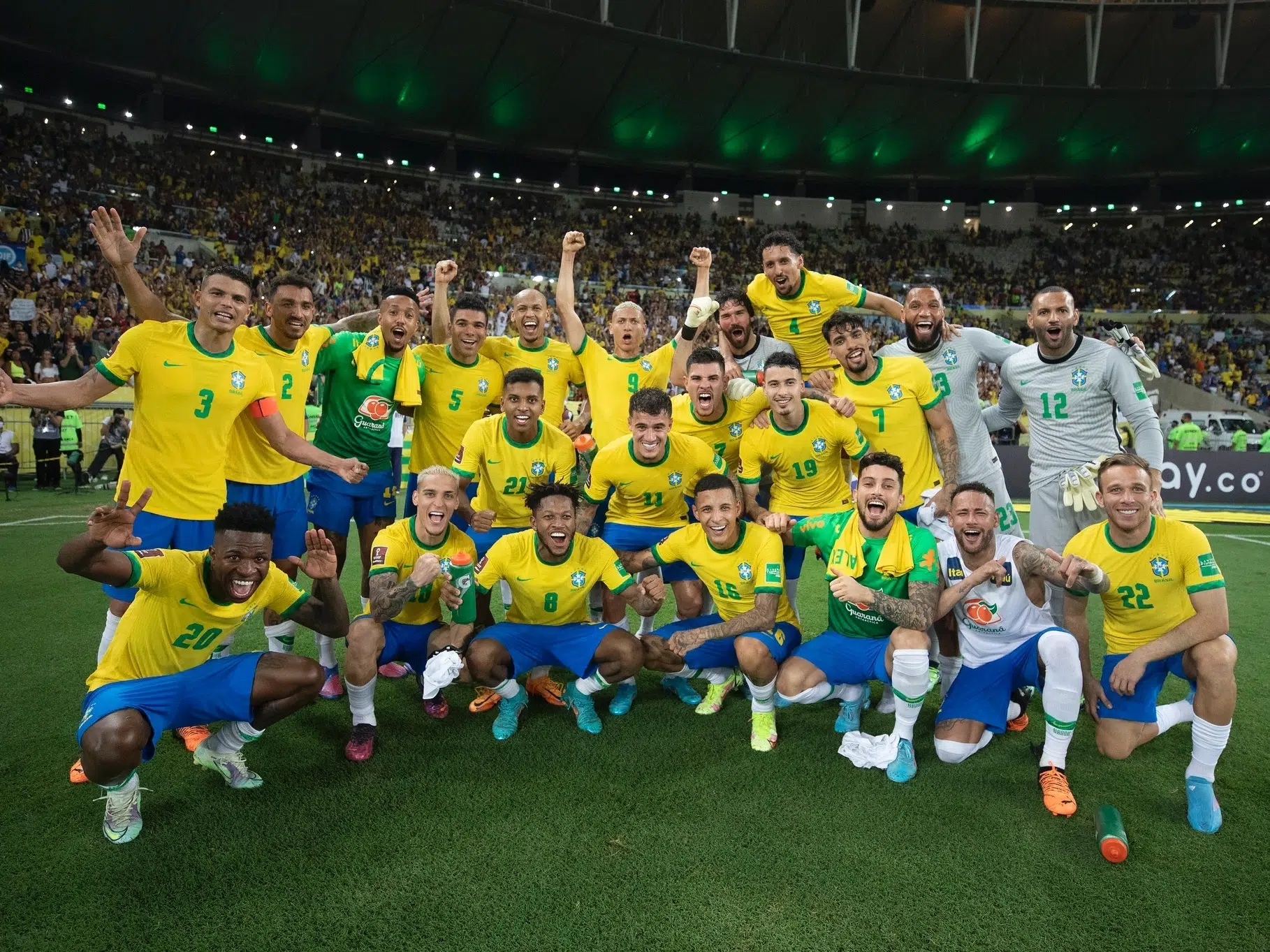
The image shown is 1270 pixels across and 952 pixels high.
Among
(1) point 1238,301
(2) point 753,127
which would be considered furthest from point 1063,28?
(1) point 1238,301

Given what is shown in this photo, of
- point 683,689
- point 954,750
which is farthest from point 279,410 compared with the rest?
point 954,750

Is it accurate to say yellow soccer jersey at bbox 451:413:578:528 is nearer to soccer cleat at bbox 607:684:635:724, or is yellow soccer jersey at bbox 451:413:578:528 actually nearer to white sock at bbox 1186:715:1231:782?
soccer cleat at bbox 607:684:635:724

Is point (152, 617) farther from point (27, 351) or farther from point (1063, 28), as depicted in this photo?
point (1063, 28)

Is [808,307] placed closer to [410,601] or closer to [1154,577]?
[1154,577]

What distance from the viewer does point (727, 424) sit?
5.49 meters

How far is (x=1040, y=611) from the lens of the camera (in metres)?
4.08

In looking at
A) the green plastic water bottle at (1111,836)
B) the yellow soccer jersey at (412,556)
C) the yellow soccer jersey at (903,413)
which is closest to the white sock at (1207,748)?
the green plastic water bottle at (1111,836)

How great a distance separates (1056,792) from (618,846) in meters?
2.05

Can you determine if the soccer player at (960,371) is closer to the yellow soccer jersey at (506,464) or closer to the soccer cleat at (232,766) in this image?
the yellow soccer jersey at (506,464)

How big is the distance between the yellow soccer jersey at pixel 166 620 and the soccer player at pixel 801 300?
4098 millimetres

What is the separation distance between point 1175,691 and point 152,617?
20.3ft

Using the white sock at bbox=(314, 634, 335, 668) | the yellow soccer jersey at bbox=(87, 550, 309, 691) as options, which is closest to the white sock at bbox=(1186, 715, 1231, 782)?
the yellow soccer jersey at bbox=(87, 550, 309, 691)

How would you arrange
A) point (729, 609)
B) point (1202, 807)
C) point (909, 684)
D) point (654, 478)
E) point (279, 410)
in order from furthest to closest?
point (654, 478), point (729, 609), point (279, 410), point (909, 684), point (1202, 807)

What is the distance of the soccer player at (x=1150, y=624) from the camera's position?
353cm
